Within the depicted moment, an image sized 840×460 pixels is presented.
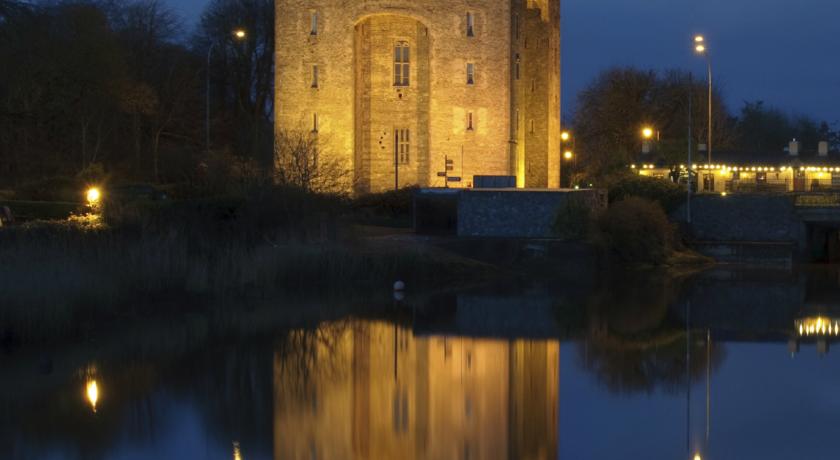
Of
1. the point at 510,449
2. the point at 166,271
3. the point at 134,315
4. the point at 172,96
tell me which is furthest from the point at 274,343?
the point at 172,96

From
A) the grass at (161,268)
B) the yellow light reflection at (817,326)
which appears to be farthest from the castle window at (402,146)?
the yellow light reflection at (817,326)

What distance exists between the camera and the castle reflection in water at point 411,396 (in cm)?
1473

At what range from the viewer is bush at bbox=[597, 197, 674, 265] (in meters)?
44.1

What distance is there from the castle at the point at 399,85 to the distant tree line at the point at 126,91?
12.7 ft

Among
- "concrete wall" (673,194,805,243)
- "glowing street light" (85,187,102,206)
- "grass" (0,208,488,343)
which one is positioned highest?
"glowing street light" (85,187,102,206)

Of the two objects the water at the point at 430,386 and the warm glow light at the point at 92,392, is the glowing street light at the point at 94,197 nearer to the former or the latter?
the water at the point at 430,386

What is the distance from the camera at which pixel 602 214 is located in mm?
44969

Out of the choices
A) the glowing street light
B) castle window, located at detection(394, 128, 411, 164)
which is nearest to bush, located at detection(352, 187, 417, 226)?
castle window, located at detection(394, 128, 411, 164)

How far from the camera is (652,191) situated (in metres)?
52.7

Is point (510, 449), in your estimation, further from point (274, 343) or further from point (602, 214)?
point (602, 214)

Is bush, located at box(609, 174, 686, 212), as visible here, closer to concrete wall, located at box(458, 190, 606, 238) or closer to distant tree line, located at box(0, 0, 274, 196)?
concrete wall, located at box(458, 190, 606, 238)

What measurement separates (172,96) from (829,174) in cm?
4121

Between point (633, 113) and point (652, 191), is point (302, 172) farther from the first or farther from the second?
point (633, 113)

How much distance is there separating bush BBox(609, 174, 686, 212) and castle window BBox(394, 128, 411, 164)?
35.1ft
